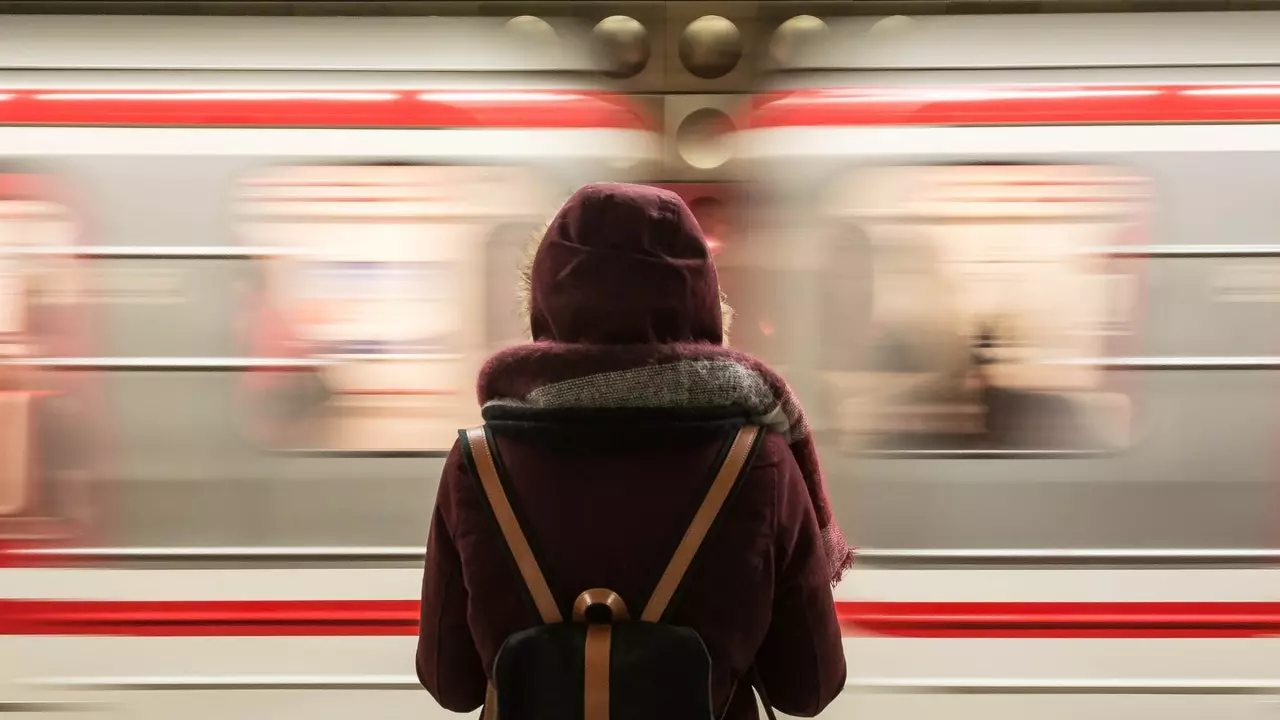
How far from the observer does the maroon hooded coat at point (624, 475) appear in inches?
47.4

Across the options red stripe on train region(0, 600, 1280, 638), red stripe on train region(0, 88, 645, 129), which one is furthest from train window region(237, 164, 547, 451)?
red stripe on train region(0, 600, 1280, 638)

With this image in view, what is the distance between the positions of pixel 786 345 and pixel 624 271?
113cm

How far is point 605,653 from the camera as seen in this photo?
120 cm

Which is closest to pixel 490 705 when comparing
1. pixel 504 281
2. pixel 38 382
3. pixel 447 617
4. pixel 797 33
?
pixel 447 617

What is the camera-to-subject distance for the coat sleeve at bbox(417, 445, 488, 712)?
4.19 feet

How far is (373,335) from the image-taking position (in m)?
Result: 2.24

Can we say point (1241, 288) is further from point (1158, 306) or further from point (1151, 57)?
point (1151, 57)

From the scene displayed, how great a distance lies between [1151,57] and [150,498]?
2.74 metres

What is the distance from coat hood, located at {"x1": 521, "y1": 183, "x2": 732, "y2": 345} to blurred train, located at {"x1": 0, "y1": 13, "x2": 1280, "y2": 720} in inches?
41.2

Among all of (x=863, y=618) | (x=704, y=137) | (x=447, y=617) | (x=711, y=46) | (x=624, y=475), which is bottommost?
(x=863, y=618)

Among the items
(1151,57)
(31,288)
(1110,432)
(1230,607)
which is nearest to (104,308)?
(31,288)

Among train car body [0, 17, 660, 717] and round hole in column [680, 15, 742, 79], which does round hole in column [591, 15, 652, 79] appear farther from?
train car body [0, 17, 660, 717]

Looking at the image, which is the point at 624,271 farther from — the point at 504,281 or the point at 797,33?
the point at 797,33

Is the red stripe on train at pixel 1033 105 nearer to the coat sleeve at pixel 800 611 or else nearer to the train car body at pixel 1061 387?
the train car body at pixel 1061 387
